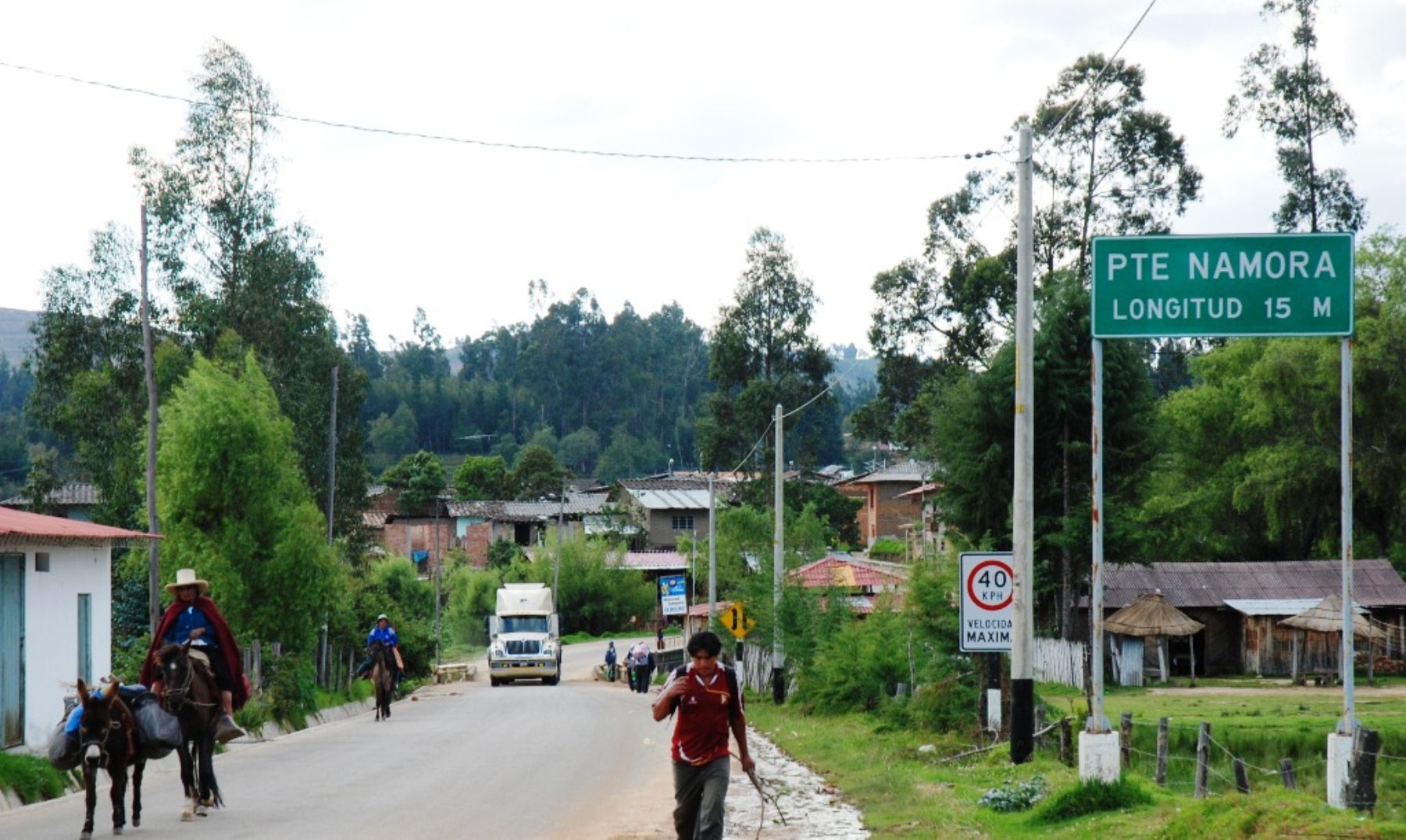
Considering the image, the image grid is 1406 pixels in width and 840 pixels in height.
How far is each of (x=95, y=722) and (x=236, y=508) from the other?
17474 mm

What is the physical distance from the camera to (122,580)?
146 ft

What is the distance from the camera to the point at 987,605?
18531mm

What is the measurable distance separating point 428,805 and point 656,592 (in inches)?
3114

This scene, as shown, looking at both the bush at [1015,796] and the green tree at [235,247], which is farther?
the green tree at [235,247]

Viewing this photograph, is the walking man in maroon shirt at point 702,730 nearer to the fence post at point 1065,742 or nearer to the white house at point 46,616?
the fence post at point 1065,742

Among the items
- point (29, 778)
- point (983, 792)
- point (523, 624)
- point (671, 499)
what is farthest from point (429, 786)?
point (671, 499)

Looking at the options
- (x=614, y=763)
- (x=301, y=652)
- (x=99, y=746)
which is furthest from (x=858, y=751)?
(x=301, y=652)

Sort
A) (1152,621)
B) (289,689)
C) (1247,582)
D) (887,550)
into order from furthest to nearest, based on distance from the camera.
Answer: (887,550), (1247,582), (1152,621), (289,689)

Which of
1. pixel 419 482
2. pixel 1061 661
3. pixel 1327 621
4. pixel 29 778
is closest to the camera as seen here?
pixel 29 778

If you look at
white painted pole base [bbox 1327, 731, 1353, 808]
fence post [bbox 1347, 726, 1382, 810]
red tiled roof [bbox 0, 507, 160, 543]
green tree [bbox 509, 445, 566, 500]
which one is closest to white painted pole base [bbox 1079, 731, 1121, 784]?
white painted pole base [bbox 1327, 731, 1353, 808]

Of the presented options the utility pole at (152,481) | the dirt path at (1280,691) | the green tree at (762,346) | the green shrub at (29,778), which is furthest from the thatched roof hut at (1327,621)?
the green shrub at (29,778)

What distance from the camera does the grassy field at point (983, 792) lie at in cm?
1099

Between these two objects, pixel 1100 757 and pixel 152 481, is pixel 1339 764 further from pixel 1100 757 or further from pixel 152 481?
pixel 152 481

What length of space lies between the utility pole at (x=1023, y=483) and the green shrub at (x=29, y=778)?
1067 cm
